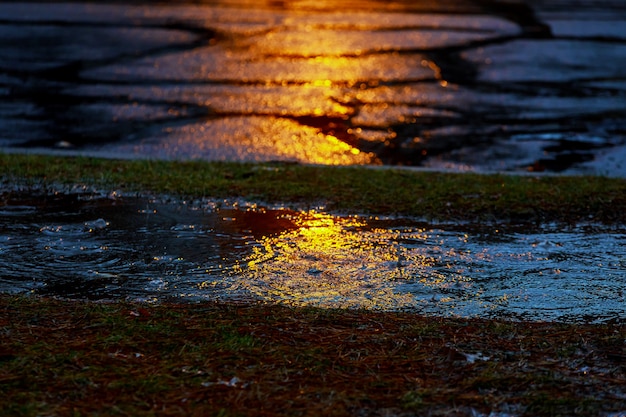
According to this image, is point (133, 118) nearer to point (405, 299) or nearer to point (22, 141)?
point (22, 141)

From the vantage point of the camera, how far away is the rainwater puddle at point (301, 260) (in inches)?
185

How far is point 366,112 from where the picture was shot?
10086 millimetres

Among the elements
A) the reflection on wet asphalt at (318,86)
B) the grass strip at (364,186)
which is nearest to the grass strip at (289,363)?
the grass strip at (364,186)

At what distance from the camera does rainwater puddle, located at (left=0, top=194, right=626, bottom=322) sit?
15.4 feet

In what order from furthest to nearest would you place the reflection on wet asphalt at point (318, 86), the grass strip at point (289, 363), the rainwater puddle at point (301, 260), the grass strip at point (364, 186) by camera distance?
the reflection on wet asphalt at point (318, 86), the grass strip at point (364, 186), the rainwater puddle at point (301, 260), the grass strip at point (289, 363)

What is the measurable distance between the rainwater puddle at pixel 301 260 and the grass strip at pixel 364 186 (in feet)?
0.89

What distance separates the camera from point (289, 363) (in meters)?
3.80

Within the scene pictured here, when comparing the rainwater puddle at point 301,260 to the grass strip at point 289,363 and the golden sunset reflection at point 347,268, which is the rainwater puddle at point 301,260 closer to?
the golden sunset reflection at point 347,268

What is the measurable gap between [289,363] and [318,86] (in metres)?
7.85

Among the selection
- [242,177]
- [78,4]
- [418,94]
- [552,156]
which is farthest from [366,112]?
[78,4]

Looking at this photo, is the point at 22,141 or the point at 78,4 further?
the point at 78,4

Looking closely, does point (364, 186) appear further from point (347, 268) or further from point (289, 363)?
point (289, 363)

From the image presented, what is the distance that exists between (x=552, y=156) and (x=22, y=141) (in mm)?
4965

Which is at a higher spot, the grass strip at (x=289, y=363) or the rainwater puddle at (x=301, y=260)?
the grass strip at (x=289, y=363)
